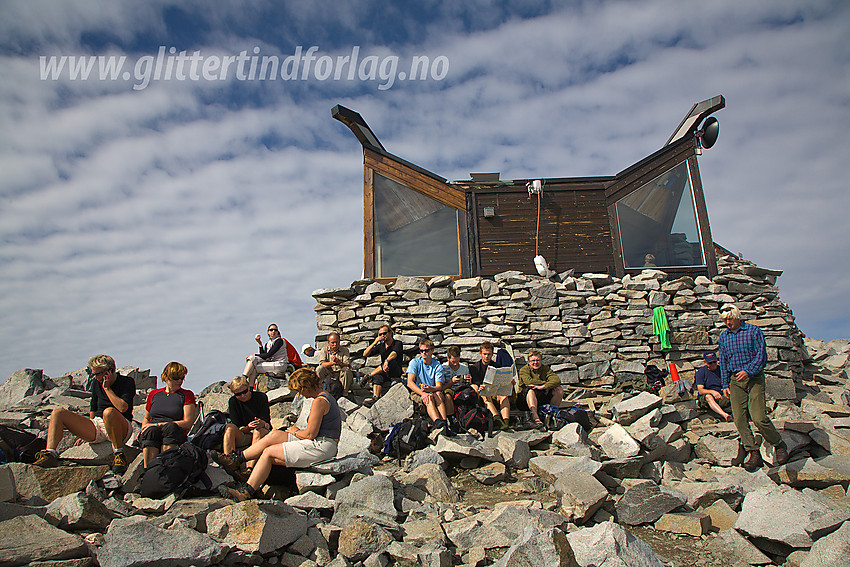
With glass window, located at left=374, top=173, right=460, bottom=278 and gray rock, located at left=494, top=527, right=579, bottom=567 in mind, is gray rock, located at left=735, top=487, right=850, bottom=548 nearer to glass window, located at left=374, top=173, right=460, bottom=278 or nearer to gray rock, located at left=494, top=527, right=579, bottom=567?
gray rock, located at left=494, top=527, right=579, bottom=567

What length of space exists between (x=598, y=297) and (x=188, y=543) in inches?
315

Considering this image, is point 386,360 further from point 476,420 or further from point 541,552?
point 541,552

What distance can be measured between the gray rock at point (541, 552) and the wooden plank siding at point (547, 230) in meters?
7.13

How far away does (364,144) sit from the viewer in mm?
10852

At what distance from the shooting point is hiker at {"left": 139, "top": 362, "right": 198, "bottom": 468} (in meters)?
5.03

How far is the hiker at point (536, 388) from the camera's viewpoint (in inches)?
301

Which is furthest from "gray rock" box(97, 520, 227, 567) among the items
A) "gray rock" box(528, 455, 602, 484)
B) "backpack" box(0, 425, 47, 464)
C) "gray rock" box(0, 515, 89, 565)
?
"gray rock" box(528, 455, 602, 484)

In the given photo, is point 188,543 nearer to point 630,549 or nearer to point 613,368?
point 630,549

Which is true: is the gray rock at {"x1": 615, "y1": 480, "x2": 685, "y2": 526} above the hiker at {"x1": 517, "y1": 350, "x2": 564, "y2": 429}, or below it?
below

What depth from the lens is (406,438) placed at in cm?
651

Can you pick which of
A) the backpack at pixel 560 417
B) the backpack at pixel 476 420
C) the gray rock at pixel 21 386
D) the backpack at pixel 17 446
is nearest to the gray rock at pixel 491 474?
the backpack at pixel 476 420

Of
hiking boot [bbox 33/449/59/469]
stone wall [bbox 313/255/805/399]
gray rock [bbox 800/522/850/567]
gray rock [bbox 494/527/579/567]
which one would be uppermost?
stone wall [bbox 313/255/805/399]

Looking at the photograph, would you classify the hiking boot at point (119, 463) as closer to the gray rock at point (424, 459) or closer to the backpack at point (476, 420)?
the gray rock at point (424, 459)

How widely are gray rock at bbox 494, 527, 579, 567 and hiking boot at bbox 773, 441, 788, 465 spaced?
13.9 ft
